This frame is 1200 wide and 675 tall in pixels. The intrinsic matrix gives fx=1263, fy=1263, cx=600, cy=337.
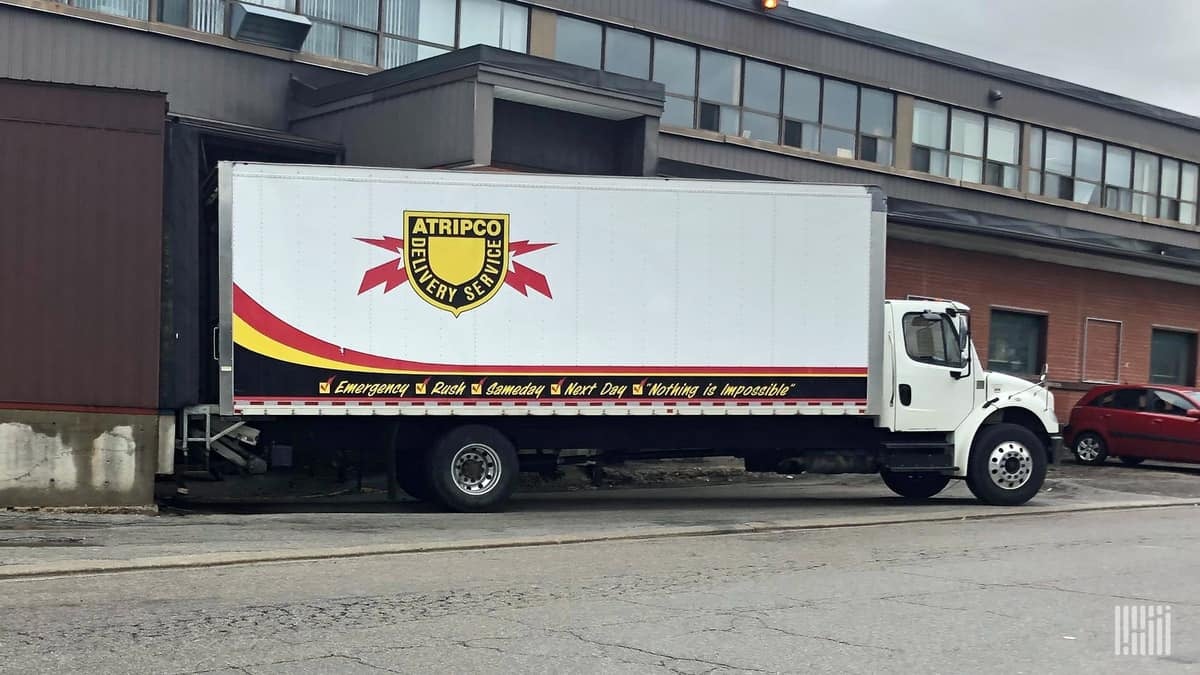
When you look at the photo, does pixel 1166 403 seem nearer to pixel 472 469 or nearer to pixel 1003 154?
pixel 1003 154

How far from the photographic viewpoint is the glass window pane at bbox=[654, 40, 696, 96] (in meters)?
27.5

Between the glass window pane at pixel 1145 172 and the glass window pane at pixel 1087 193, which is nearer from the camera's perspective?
the glass window pane at pixel 1087 193

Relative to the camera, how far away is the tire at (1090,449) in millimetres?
22719

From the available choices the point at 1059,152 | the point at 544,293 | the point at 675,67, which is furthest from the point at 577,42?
the point at 1059,152

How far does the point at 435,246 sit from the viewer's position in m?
13.6

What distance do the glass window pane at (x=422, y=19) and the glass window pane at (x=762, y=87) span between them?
798 centimetres

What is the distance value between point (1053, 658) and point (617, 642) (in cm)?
239

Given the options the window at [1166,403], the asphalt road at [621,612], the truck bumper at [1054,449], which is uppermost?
the window at [1166,403]

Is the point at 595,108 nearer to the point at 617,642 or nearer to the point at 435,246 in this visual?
the point at 435,246

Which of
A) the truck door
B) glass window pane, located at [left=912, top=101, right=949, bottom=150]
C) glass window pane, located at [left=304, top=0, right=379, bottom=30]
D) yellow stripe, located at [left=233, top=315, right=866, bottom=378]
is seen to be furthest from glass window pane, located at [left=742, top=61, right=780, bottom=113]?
yellow stripe, located at [left=233, top=315, right=866, bottom=378]

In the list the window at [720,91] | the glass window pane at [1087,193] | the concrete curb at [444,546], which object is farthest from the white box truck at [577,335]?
the glass window pane at [1087,193]

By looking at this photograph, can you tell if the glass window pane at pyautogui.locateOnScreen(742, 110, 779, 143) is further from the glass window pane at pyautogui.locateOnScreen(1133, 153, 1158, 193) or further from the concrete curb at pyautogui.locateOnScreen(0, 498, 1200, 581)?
the concrete curb at pyautogui.locateOnScreen(0, 498, 1200, 581)

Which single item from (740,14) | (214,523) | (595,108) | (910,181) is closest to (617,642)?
(214,523)

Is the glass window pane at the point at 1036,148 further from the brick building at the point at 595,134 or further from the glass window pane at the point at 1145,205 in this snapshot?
the glass window pane at the point at 1145,205
